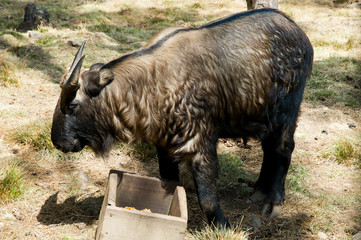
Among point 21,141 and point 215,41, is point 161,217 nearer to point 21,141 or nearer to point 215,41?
point 215,41

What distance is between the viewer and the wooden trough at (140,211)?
11.1ft

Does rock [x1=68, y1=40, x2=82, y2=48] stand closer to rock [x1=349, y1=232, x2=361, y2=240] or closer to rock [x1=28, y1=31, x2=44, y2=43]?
rock [x1=28, y1=31, x2=44, y2=43]

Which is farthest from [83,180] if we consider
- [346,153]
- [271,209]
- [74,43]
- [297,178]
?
[74,43]

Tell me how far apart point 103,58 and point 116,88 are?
4.62 meters

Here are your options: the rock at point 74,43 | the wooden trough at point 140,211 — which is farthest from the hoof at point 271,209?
the rock at point 74,43

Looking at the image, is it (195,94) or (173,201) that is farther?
(173,201)

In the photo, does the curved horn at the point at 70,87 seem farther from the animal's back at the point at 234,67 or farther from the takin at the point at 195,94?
the animal's back at the point at 234,67

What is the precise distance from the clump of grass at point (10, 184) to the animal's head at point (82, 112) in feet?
2.85

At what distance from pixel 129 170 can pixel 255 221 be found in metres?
1.65

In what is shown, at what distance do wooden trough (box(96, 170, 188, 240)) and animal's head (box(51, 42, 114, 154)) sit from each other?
42 centimetres

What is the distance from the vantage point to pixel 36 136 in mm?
5156

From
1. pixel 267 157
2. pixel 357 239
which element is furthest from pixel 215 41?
pixel 357 239

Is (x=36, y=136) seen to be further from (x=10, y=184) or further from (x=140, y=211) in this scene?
(x=140, y=211)

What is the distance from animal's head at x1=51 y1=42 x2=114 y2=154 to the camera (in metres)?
3.52
